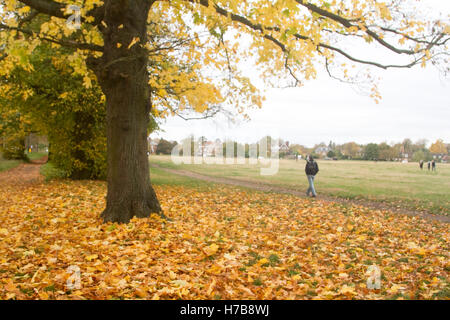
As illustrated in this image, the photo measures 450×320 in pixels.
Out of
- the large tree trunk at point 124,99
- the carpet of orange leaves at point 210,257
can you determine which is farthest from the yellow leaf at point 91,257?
the large tree trunk at point 124,99

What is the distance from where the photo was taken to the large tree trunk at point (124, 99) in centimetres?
686

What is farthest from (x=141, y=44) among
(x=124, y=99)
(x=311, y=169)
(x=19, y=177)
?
(x=19, y=177)

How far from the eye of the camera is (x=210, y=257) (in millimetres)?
5289

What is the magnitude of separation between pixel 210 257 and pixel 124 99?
3.90 meters

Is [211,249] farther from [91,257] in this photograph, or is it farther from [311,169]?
[311,169]

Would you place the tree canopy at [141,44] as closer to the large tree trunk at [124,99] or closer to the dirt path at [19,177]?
the large tree trunk at [124,99]

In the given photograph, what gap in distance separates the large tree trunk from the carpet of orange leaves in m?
0.59

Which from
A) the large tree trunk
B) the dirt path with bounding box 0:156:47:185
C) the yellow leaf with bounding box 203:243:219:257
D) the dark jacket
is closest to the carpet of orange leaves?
the yellow leaf with bounding box 203:243:219:257

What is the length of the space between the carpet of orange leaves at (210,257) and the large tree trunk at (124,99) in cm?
59

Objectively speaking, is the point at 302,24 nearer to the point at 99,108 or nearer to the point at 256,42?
the point at 256,42

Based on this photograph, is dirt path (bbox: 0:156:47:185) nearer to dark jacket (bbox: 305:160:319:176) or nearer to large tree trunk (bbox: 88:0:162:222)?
large tree trunk (bbox: 88:0:162:222)

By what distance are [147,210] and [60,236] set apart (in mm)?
1846

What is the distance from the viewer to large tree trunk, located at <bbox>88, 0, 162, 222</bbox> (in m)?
6.86
